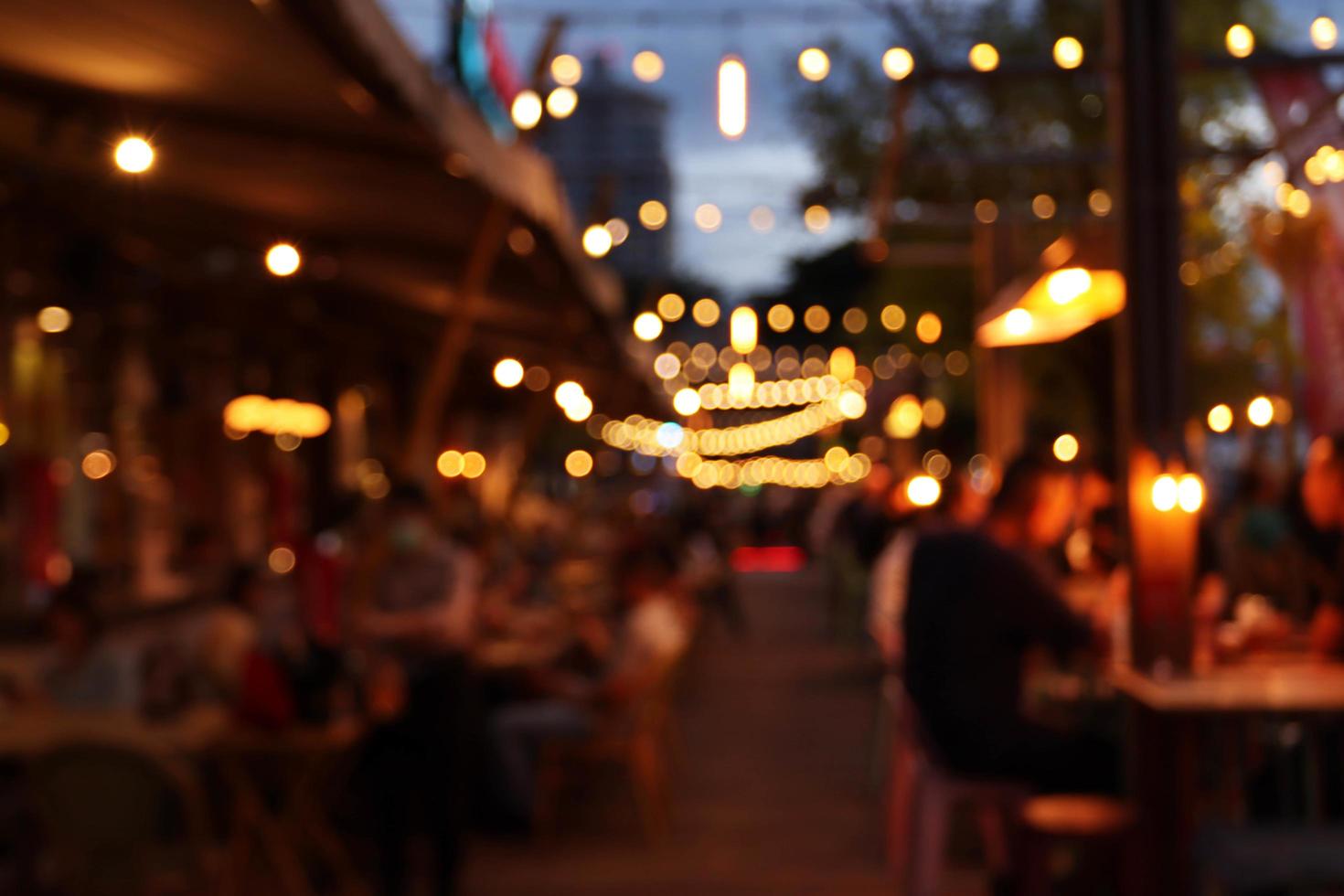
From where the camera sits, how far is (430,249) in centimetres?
811

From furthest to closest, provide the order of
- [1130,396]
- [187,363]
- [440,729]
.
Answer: [187,363] → [440,729] → [1130,396]

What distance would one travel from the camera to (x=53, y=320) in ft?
36.8

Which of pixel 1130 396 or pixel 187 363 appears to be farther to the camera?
pixel 187 363

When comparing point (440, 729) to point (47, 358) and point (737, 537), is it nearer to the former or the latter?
point (47, 358)

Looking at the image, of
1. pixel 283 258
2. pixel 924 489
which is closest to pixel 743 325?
pixel 924 489

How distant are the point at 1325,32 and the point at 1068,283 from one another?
276 centimetres

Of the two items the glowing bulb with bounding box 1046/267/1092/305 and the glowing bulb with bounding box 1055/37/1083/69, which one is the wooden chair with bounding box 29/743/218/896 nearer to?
the glowing bulb with bounding box 1046/267/1092/305

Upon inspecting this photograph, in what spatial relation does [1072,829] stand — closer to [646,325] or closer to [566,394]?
[566,394]

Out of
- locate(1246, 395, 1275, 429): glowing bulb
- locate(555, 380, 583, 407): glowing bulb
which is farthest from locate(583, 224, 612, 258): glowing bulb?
locate(1246, 395, 1275, 429): glowing bulb

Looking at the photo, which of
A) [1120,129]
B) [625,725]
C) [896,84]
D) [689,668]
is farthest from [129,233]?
A: [689,668]

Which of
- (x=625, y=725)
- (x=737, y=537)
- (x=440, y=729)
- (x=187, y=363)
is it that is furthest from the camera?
(x=737, y=537)

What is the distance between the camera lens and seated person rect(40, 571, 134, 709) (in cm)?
713

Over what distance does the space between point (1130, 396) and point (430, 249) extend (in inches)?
136

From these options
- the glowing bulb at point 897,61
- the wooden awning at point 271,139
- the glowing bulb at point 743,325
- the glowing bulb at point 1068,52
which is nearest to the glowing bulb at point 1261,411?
the glowing bulb at point 1068,52
